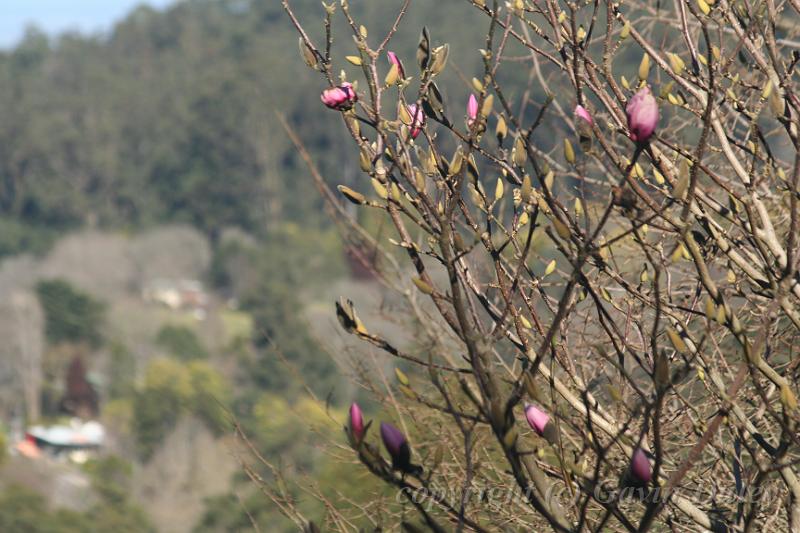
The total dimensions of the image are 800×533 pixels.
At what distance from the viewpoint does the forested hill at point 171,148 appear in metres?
47.3

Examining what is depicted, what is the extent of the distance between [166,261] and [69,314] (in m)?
11.0

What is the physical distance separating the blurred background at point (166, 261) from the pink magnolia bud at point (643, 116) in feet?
4.69

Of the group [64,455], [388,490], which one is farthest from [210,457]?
[388,490]

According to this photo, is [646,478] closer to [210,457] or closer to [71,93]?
→ [210,457]

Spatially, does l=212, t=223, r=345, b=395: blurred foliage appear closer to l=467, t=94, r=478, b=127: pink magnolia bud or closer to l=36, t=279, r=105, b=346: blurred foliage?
l=36, t=279, r=105, b=346: blurred foliage

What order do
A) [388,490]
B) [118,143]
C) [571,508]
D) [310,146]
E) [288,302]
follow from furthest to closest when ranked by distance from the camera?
1. [118,143]
2. [310,146]
3. [288,302]
4. [388,490]
5. [571,508]

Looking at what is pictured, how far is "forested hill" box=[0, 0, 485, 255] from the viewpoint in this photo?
47.3 m

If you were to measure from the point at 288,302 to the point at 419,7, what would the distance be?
33415 millimetres

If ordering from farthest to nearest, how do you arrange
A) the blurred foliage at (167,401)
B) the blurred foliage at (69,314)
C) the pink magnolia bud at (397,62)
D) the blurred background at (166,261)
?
the blurred foliage at (69,314) < the blurred foliage at (167,401) < the blurred background at (166,261) < the pink magnolia bud at (397,62)

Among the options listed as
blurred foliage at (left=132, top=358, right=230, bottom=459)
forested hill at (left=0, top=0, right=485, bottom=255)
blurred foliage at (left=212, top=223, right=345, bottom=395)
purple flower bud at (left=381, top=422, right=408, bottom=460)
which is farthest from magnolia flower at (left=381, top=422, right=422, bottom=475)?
forested hill at (left=0, top=0, right=485, bottom=255)

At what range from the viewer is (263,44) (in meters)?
60.3

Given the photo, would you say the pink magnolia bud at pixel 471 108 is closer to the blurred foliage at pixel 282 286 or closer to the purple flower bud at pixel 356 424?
the purple flower bud at pixel 356 424

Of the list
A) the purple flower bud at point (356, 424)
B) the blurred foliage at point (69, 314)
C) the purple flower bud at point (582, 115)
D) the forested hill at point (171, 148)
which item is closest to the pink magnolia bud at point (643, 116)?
the purple flower bud at point (582, 115)

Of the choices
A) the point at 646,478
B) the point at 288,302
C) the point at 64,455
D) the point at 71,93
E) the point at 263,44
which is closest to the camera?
the point at 646,478
